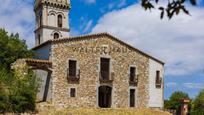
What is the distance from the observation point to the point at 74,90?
36.1 m

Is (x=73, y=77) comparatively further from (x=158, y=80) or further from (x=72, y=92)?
(x=158, y=80)

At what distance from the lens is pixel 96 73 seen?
123 ft

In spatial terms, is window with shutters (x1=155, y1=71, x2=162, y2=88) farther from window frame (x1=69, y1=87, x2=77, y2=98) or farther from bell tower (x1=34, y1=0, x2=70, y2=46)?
bell tower (x1=34, y1=0, x2=70, y2=46)

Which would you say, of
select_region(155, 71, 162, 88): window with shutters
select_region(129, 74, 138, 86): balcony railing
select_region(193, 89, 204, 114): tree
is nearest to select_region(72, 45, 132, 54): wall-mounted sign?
select_region(129, 74, 138, 86): balcony railing

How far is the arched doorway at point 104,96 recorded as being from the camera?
3844 cm

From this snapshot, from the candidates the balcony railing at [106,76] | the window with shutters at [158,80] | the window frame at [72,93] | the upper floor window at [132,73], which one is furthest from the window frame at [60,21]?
the window frame at [72,93]

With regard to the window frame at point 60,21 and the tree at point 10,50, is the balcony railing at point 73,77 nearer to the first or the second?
the tree at point 10,50

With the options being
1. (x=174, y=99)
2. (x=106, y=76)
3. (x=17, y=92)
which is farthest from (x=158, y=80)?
(x=17, y=92)

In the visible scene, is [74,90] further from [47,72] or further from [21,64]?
[21,64]

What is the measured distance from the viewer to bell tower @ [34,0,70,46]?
48975mm

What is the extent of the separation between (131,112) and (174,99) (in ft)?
55.3

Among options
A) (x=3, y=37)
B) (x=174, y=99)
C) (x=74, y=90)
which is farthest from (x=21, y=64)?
(x=174, y=99)

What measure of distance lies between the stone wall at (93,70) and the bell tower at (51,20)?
39.8 feet

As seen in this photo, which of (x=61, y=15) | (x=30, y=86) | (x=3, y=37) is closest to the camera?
(x=30, y=86)
